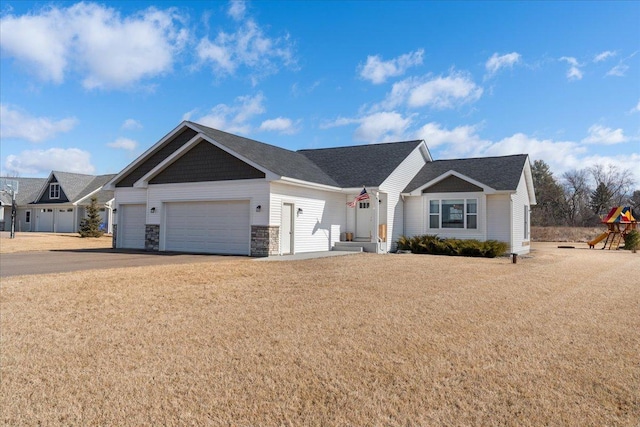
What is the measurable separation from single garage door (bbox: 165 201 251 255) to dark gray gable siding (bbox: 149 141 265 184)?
1059mm

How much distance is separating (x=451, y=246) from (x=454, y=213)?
2.32 m

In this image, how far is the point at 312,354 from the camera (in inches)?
205

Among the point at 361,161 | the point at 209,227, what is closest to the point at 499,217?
the point at 361,161

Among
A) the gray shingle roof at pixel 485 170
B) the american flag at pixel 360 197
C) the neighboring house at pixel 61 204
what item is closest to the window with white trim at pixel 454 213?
the gray shingle roof at pixel 485 170

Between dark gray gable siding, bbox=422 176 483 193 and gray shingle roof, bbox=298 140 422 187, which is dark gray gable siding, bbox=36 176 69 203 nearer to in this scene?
gray shingle roof, bbox=298 140 422 187

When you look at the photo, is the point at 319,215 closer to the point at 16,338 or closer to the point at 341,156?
the point at 341,156

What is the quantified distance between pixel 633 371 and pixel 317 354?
348 centimetres

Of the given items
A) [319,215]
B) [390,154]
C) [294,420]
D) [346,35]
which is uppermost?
[346,35]

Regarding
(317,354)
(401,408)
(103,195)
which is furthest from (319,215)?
(103,195)

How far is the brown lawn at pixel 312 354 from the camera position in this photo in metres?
3.85

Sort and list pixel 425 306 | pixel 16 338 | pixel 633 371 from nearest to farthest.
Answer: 1. pixel 633 371
2. pixel 16 338
3. pixel 425 306

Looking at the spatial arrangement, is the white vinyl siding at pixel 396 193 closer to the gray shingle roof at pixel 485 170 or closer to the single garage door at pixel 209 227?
the gray shingle roof at pixel 485 170

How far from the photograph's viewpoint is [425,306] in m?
7.85

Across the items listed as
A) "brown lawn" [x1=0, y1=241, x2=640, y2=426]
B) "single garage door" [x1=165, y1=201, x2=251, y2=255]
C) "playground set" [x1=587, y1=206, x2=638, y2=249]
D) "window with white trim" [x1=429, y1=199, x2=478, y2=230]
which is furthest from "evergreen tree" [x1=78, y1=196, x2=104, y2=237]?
"playground set" [x1=587, y1=206, x2=638, y2=249]
